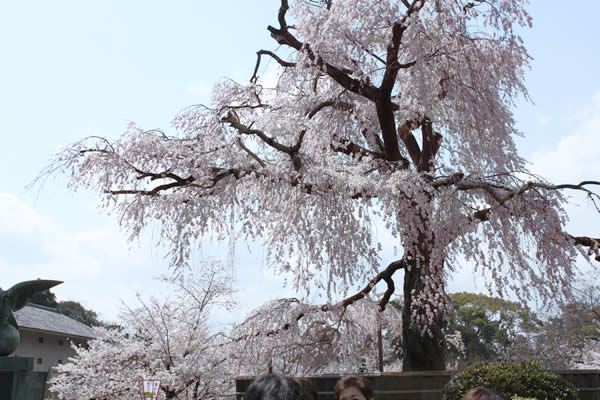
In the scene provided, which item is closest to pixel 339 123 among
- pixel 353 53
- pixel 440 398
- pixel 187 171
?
pixel 353 53

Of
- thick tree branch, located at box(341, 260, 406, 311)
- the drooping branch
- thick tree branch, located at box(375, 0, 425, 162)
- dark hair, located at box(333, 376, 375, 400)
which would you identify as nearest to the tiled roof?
the drooping branch

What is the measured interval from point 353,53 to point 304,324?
5.70m

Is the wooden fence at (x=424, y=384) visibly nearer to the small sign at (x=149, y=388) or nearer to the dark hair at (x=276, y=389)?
the small sign at (x=149, y=388)

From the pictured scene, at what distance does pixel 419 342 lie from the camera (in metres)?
10.6

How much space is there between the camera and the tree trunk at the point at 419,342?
34.2 ft

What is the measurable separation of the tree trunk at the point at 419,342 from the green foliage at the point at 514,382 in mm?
2123

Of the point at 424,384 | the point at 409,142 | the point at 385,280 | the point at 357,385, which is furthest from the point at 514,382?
the point at 409,142

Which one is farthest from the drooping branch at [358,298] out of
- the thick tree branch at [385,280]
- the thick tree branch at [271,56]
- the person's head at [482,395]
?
the person's head at [482,395]

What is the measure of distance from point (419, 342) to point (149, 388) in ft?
21.1

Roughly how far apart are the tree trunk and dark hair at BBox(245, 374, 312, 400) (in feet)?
28.3

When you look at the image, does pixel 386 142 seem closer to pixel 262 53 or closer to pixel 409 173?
pixel 409 173

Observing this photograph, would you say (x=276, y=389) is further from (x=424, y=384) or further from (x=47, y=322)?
(x=47, y=322)

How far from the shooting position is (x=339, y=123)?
11773 millimetres

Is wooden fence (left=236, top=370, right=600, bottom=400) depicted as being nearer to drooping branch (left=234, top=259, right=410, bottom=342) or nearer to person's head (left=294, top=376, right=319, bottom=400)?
drooping branch (left=234, top=259, right=410, bottom=342)
